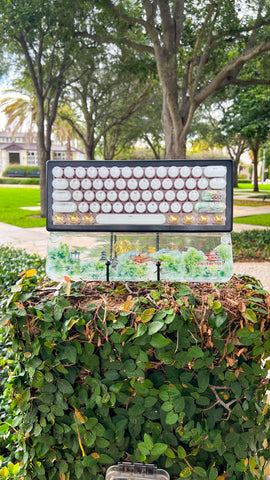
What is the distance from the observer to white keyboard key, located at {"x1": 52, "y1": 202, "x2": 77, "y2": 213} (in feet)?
6.75

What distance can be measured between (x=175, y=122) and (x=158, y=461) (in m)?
9.25

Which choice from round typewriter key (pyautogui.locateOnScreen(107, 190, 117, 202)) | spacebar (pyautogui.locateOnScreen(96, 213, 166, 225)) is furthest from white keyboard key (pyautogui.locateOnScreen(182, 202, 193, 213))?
round typewriter key (pyautogui.locateOnScreen(107, 190, 117, 202))

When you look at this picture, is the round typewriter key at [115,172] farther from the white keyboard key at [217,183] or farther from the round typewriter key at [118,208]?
the white keyboard key at [217,183]

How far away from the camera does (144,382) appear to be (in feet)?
5.45

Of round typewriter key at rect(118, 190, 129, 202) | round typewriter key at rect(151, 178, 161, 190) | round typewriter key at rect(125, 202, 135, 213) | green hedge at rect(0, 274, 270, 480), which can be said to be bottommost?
green hedge at rect(0, 274, 270, 480)

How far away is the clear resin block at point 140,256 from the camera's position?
6.78ft

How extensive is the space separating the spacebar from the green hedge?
0.42 metres

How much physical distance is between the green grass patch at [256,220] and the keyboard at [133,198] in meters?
12.0

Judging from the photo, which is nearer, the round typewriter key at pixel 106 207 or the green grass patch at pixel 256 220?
the round typewriter key at pixel 106 207

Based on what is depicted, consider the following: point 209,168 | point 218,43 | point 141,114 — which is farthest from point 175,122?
point 141,114

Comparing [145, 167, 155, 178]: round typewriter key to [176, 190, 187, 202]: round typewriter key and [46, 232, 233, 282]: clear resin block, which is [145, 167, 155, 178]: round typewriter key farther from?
[46, 232, 233, 282]: clear resin block

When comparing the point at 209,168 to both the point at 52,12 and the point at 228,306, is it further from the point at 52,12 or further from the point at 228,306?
the point at 52,12

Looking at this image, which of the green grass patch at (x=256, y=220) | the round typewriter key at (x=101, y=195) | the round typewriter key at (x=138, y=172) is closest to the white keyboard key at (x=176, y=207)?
the round typewriter key at (x=138, y=172)

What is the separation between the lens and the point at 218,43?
10.9 meters
